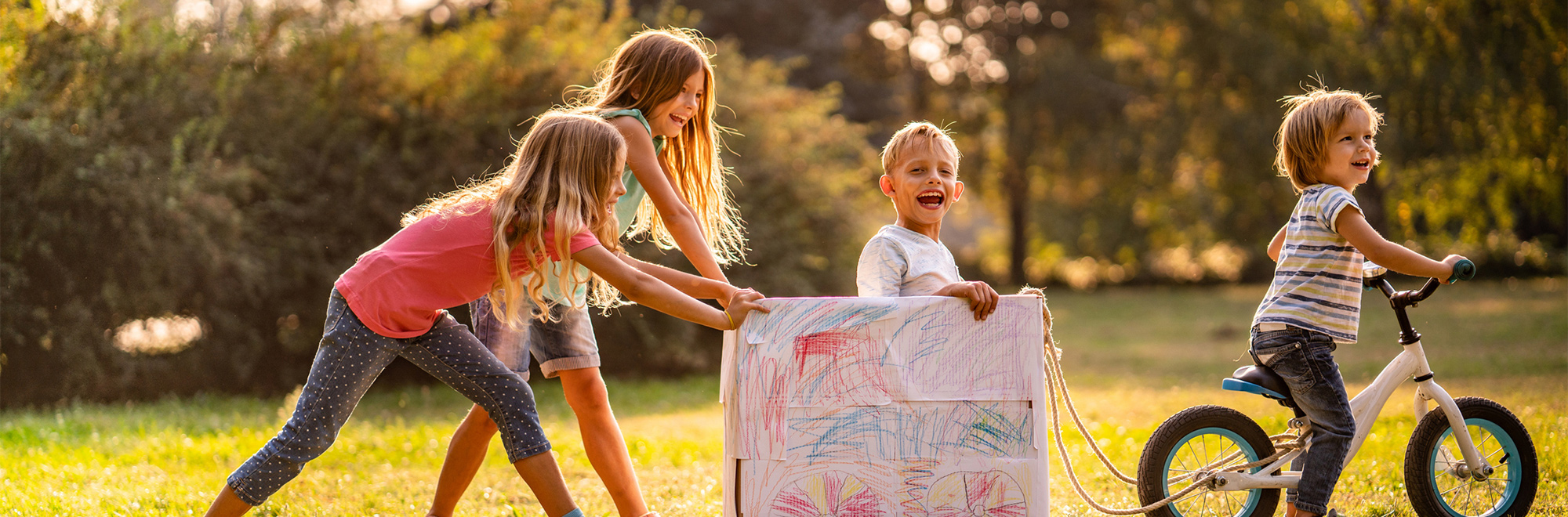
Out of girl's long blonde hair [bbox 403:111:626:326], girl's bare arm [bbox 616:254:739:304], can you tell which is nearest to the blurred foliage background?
girl's long blonde hair [bbox 403:111:626:326]

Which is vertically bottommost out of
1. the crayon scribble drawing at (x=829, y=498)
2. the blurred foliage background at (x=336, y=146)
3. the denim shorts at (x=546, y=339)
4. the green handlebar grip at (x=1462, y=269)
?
the crayon scribble drawing at (x=829, y=498)

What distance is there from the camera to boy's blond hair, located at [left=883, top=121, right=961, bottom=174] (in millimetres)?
3342

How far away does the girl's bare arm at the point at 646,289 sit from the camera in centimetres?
293

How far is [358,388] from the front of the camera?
10.2ft

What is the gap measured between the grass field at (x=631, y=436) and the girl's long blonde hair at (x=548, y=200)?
140cm

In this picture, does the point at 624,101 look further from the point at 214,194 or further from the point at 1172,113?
the point at 1172,113

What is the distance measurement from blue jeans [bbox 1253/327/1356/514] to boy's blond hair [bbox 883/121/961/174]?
3.58 feet

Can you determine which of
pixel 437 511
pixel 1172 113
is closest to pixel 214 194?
pixel 437 511

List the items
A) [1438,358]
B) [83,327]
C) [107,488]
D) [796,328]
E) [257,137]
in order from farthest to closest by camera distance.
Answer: [1438,358] < [257,137] < [83,327] < [107,488] < [796,328]

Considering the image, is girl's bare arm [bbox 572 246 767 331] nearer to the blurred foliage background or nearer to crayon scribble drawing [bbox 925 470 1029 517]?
crayon scribble drawing [bbox 925 470 1029 517]

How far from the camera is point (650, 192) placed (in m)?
3.35

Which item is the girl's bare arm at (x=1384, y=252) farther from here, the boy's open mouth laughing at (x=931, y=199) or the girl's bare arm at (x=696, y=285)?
the girl's bare arm at (x=696, y=285)

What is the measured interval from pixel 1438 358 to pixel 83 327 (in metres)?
11.1

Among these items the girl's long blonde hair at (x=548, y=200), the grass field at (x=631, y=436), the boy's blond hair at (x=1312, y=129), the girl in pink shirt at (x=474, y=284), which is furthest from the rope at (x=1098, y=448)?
the girl's long blonde hair at (x=548, y=200)
